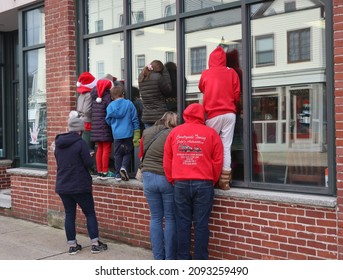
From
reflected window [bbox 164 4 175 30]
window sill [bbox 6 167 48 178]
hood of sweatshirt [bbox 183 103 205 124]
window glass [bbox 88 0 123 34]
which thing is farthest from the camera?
window sill [bbox 6 167 48 178]

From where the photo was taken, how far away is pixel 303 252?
16.1 ft

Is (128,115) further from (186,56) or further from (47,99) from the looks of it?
(47,99)

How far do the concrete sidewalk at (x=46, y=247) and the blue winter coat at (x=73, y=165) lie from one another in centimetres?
87

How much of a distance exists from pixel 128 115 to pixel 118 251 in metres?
1.81

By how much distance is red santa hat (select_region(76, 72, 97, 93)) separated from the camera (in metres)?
7.03

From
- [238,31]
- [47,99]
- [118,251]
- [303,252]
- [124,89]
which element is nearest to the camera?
[303,252]

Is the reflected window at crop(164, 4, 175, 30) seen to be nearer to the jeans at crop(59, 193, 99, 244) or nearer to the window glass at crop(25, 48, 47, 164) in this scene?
the jeans at crop(59, 193, 99, 244)

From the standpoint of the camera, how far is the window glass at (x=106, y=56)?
7164 mm

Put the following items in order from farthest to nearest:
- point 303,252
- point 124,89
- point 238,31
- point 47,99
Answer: point 47,99 → point 124,89 → point 238,31 → point 303,252

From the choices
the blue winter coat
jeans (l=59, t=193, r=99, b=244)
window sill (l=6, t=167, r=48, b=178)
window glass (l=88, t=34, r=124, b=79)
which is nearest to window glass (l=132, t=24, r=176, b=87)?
window glass (l=88, t=34, r=124, b=79)

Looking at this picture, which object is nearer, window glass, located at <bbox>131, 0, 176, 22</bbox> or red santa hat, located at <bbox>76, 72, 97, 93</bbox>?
window glass, located at <bbox>131, 0, 176, 22</bbox>

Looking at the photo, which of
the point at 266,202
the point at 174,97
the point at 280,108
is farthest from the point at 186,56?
the point at 266,202

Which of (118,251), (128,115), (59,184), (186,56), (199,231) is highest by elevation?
(186,56)

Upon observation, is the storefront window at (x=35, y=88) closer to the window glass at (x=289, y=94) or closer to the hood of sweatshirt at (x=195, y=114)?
A: the hood of sweatshirt at (x=195, y=114)
